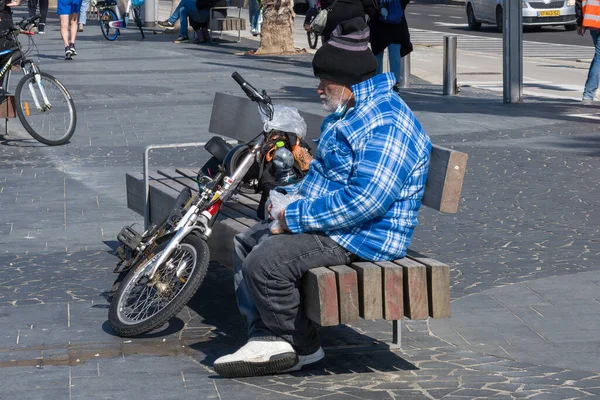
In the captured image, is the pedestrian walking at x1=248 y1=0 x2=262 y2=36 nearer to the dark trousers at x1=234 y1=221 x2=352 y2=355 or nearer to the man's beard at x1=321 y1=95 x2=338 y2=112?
the man's beard at x1=321 y1=95 x2=338 y2=112

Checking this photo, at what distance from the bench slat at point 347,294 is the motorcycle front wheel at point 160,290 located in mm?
860

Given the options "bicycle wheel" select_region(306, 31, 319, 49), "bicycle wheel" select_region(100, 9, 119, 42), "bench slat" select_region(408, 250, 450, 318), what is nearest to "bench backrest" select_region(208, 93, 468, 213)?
"bench slat" select_region(408, 250, 450, 318)

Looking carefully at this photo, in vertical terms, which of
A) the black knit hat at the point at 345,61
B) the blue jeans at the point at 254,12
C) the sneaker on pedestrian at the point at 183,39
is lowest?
the sneaker on pedestrian at the point at 183,39

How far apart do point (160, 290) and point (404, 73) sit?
1116cm

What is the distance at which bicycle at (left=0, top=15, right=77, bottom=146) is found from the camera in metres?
11.2

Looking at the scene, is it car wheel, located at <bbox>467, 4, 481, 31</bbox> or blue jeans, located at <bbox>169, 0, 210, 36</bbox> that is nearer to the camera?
blue jeans, located at <bbox>169, 0, 210, 36</bbox>

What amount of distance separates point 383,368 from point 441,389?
38cm

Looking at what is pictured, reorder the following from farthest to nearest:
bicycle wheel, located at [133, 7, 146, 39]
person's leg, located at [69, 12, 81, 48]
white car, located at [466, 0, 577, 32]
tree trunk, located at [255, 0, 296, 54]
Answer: white car, located at [466, 0, 577, 32] < bicycle wheel, located at [133, 7, 146, 39] < tree trunk, located at [255, 0, 296, 54] < person's leg, located at [69, 12, 81, 48]

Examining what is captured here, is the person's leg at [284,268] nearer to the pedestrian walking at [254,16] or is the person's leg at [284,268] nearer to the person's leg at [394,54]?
the person's leg at [394,54]

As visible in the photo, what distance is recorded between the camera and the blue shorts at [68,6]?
20609 millimetres

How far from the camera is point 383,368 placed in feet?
16.1

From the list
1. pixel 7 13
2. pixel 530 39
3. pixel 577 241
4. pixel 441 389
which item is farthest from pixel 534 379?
pixel 530 39

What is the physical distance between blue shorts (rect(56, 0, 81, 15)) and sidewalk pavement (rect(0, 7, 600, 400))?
809cm

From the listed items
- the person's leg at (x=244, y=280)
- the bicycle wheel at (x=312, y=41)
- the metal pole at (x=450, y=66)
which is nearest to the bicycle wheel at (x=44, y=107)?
the metal pole at (x=450, y=66)
